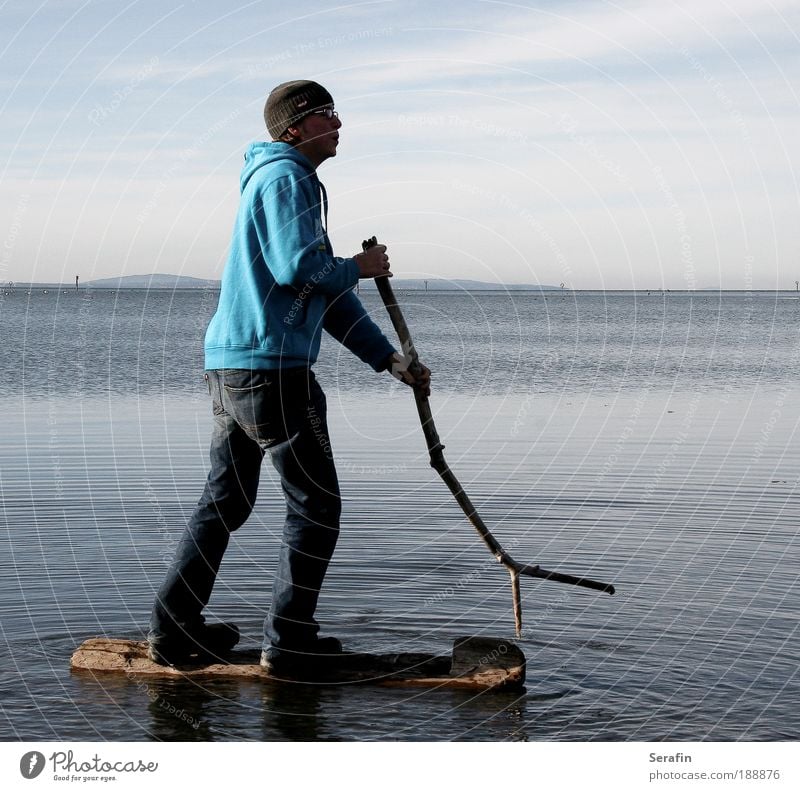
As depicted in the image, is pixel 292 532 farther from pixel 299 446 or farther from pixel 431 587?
pixel 431 587

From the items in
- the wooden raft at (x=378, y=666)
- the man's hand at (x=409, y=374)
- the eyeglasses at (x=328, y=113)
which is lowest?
the wooden raft at (x=378, y=666)

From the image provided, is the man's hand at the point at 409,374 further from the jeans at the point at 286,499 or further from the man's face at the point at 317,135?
the man's face at the point at 317,135

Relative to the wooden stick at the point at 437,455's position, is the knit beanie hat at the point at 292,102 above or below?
above

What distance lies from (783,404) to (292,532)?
14.3 metres

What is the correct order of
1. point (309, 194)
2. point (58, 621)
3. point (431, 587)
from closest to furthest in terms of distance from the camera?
point (309, 194) < point (58, 621) < point (431, 587)

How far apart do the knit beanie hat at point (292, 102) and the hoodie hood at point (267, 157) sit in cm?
10

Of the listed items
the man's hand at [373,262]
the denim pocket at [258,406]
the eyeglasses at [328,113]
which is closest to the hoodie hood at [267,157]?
the eyeglasses at [328,113]

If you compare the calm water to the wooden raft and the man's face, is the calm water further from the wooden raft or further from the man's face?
the man's face

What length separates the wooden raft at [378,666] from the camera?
527 cm

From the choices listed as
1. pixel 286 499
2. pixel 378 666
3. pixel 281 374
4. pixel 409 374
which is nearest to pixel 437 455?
pixel 409 374

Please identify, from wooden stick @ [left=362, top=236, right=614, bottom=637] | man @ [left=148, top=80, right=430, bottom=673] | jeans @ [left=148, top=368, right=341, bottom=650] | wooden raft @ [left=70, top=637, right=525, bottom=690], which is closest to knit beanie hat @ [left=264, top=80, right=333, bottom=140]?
man @ [left=148, top=80, right=430, bottom=673]

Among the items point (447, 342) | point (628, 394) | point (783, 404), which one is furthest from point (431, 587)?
point (447, 342)

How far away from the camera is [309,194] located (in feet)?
16.5

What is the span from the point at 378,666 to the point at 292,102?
7.80 ft
